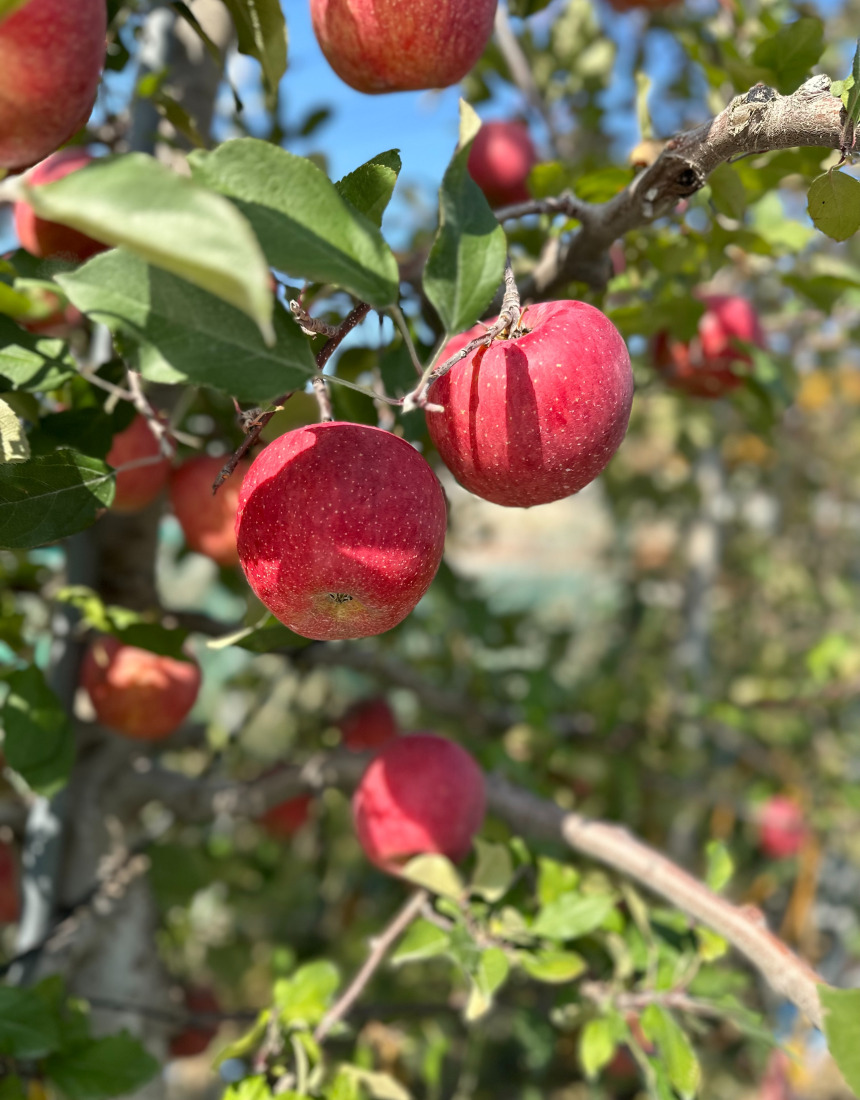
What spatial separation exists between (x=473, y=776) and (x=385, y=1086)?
0.32m

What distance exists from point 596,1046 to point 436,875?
0.23 m

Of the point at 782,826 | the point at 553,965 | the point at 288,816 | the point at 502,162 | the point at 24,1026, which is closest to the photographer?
the point at 24,1026

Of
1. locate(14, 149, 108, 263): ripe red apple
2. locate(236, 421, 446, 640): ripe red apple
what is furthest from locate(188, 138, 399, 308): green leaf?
locate(14, 149, 108, 263): ripe red apple

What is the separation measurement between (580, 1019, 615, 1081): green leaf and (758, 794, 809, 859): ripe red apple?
1241 mm

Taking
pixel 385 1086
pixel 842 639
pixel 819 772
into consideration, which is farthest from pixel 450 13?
pixel 819 772

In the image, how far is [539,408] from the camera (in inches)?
19.8

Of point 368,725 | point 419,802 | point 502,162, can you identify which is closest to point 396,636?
point 368,725

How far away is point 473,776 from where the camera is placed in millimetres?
979

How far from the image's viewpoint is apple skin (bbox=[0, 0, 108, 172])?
44 centimetres

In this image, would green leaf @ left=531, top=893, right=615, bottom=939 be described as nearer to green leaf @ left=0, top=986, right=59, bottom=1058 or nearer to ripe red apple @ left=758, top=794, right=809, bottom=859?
green leaf @ left=0, top=986, right=59, bottom=1058

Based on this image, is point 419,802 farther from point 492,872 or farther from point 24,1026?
point 24,1026

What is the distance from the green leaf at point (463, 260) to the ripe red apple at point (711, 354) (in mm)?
730

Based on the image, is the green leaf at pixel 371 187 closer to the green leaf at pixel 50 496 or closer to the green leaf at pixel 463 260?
the green leaf at pixel 463 260

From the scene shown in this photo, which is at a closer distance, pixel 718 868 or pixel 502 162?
pixel 718 868
